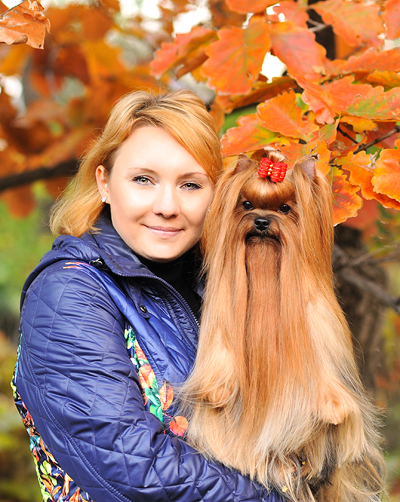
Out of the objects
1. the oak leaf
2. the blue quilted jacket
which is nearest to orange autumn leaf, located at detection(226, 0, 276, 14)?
the blue quilted jacket

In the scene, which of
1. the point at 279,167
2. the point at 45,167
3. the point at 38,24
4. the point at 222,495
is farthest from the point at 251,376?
the point at 45,167

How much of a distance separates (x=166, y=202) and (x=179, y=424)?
28.8 inches

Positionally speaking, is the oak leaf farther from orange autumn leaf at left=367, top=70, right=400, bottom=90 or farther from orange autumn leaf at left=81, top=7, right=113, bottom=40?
orange autumn leaf at left=367, top=70, right=400, bottom=90

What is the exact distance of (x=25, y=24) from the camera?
1554mm

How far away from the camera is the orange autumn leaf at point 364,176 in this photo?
1.73 m

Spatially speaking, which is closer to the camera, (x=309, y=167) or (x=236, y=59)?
(x=309, y=167)

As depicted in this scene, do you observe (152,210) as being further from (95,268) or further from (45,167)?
(45,167)

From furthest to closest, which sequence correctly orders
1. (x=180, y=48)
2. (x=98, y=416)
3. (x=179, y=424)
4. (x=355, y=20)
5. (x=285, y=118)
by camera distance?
(x=180, y=48) → (x=355, y=20) → (x=285, y=118) → (x=179, y=424) → (x=98, y=416)

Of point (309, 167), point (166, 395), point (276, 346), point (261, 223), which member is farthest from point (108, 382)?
point (309, 167)

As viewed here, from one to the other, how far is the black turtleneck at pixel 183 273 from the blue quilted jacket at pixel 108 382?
217 millimetres

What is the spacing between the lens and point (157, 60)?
7.13 feet

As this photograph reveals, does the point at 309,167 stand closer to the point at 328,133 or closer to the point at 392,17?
the point at 328,133

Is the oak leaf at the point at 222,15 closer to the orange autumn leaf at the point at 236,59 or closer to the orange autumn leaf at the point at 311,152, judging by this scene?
the orange autumn leaf at the point at 236,59

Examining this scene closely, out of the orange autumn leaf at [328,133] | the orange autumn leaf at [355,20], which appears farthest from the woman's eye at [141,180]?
the orange autumn leaf at [355,20]
